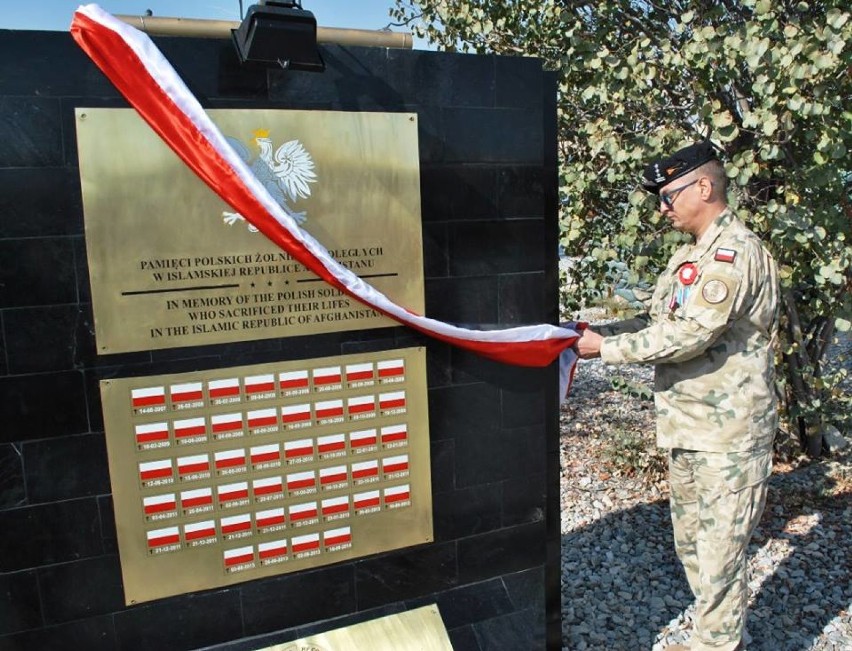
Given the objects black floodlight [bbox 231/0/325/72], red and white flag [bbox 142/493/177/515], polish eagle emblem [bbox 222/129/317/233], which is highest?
black floodlight [bbox 231/0/325/72]

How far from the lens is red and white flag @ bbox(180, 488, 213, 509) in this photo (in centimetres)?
247

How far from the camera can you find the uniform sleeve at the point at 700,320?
266 centimetres

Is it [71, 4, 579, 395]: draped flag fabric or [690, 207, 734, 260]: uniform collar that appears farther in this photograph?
[690, 207, 734, 260]: uniform collar

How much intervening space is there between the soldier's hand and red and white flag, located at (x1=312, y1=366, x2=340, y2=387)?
3.26ft

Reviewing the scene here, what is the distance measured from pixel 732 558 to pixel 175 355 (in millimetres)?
2278

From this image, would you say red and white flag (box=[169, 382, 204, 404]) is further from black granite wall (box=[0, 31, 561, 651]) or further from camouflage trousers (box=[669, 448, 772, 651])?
camouflage trousers (box=[669, 448, 772, 651])

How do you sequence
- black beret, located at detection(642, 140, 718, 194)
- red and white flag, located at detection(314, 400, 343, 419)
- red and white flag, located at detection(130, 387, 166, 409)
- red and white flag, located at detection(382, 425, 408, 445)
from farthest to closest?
black beret, located at detection(642, 140, 718, 194) < red and white flag, located at detection(382, 425, 408, 445) < red and white flag, located at detection(314, 400, 343, 419) < red and white flag, located at detection(130, 387, 166, 409)

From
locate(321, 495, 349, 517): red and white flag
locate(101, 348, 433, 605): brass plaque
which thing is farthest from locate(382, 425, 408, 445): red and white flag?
locate(321, 495, 349, 517): red and white flag

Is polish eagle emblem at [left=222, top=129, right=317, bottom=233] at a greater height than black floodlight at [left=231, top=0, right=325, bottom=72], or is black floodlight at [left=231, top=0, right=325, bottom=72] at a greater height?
black floodlight at [left=231, top=0, right=325, bottom=72]

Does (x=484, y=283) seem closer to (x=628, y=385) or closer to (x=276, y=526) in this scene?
(x=276, y=526)

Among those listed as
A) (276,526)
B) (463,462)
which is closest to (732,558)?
(463,462)

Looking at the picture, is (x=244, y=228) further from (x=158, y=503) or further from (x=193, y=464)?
(x=158, y=503)

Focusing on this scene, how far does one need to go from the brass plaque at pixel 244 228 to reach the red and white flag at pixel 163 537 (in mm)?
650

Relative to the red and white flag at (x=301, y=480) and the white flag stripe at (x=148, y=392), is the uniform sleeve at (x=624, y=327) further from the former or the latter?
the white flag stripe at (x=148, y=392)
